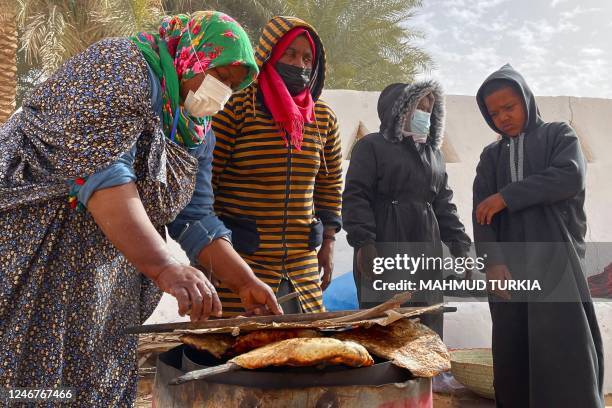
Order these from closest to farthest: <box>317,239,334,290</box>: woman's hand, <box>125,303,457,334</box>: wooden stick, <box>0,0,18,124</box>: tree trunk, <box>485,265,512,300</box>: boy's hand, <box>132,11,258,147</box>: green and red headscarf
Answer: <box>125,303,457,334</box>: wooden stick < <box>132,11,258,147</box>: green and red headscarf < <box>317,239,334,290</box>: woman's hand < <box>485,265,512,300</box>: boy's hand < <box>0,0,18,124</box>: tree trunk

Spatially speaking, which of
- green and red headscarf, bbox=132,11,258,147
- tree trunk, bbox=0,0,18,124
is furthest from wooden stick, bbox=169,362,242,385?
tree trunk, bbox=0,0,18,124

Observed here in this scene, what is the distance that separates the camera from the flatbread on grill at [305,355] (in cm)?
123

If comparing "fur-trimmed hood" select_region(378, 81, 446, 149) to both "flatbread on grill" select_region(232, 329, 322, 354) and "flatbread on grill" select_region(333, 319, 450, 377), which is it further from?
"flatbread on grill" select_region(232, 329, 322, 354)

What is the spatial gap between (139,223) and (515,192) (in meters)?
2.42

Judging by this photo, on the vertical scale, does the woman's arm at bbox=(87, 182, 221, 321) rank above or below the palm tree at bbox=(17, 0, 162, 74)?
below

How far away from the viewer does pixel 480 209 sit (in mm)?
3479

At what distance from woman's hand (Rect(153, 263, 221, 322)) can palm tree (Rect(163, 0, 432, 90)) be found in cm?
1241

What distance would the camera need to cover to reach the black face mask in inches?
108

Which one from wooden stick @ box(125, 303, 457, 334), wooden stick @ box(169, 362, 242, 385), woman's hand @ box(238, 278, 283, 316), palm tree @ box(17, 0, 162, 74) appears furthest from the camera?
palm tree @ box(17, 0, 162, 74)

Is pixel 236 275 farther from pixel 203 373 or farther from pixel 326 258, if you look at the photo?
pixel 326 258

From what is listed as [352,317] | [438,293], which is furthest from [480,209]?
[352,317]

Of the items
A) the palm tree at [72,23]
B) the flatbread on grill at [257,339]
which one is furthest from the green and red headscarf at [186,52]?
the palm tree at [72,23]

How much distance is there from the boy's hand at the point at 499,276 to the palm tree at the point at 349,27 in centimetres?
1063

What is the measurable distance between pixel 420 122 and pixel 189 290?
265 cm
